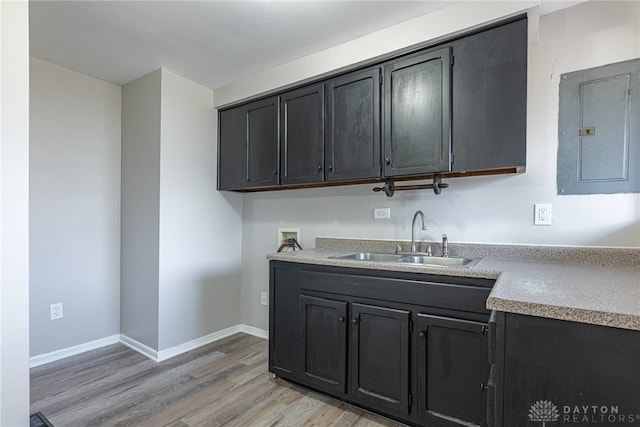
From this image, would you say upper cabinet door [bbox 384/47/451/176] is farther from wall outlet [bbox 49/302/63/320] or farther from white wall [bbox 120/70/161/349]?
wall outlet [bbox 49/302/63/320]

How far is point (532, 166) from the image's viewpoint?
6.12 ft

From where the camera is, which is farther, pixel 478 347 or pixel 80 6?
pixel 80 6

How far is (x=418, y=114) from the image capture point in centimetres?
191

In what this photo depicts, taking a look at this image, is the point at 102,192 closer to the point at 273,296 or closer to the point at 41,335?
the point at 41,335

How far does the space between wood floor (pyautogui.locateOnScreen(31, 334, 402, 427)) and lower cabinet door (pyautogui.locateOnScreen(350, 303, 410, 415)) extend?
151 millimetres

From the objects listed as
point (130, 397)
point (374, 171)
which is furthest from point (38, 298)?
point (374, 171)

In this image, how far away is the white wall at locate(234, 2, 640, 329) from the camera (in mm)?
1664

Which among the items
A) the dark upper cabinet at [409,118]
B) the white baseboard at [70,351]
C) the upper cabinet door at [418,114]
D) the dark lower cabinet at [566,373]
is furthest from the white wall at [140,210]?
the dark lower cabinet at [566,373]

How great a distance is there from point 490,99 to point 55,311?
338 cm

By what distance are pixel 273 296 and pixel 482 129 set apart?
5.39 feet

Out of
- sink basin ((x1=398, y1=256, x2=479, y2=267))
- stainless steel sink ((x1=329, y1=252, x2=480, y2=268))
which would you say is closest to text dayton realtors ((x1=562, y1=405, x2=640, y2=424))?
stainless steel sink ((x1=329, y1=252, x2=480, y2=268))

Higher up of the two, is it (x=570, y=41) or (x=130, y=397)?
(x=570, y=41)

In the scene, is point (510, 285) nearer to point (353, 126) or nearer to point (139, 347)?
point (353, 126)

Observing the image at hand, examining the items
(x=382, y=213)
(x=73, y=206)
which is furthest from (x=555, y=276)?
(x=73, y=206)
